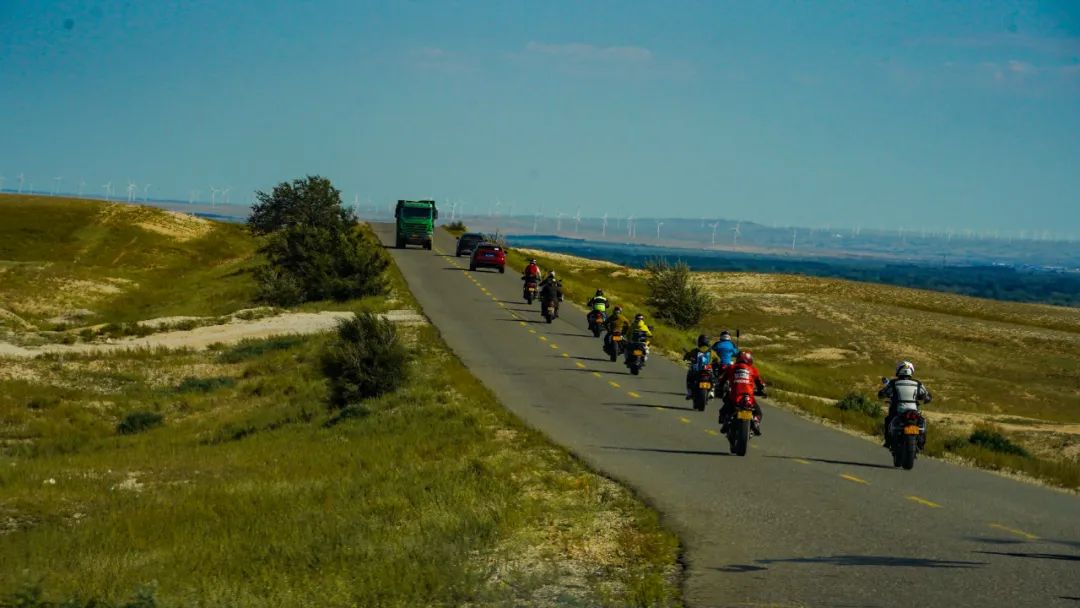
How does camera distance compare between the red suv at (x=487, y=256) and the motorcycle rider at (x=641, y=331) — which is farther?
the red suv at (x=487, y=256)

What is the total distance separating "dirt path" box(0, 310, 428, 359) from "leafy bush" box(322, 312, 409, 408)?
11.9 m

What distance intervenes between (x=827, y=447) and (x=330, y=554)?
11.9 metres

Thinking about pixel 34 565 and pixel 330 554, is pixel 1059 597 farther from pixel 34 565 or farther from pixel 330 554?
pixel 34 565

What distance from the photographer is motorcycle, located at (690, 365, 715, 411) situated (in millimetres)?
26547

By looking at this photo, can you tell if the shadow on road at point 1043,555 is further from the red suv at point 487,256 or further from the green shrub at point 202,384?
the red suv at point 487,256

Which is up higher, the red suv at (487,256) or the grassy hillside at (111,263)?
the red suv at (487,256)

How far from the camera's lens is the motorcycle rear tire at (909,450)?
762 inches

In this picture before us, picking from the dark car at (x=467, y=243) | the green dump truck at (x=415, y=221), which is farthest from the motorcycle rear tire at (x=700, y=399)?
the dark car at (x=467, y=243)

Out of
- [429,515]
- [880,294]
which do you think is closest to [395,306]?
[429,515]

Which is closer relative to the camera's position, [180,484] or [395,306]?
[180,484]

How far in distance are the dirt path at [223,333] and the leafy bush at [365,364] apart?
468 inches

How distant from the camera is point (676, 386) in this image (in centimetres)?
3189

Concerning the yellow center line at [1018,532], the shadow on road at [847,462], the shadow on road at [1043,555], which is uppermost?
the shadow on road at [1043,555]

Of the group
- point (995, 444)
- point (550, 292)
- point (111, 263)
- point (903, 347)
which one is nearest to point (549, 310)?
point (550, 292)
